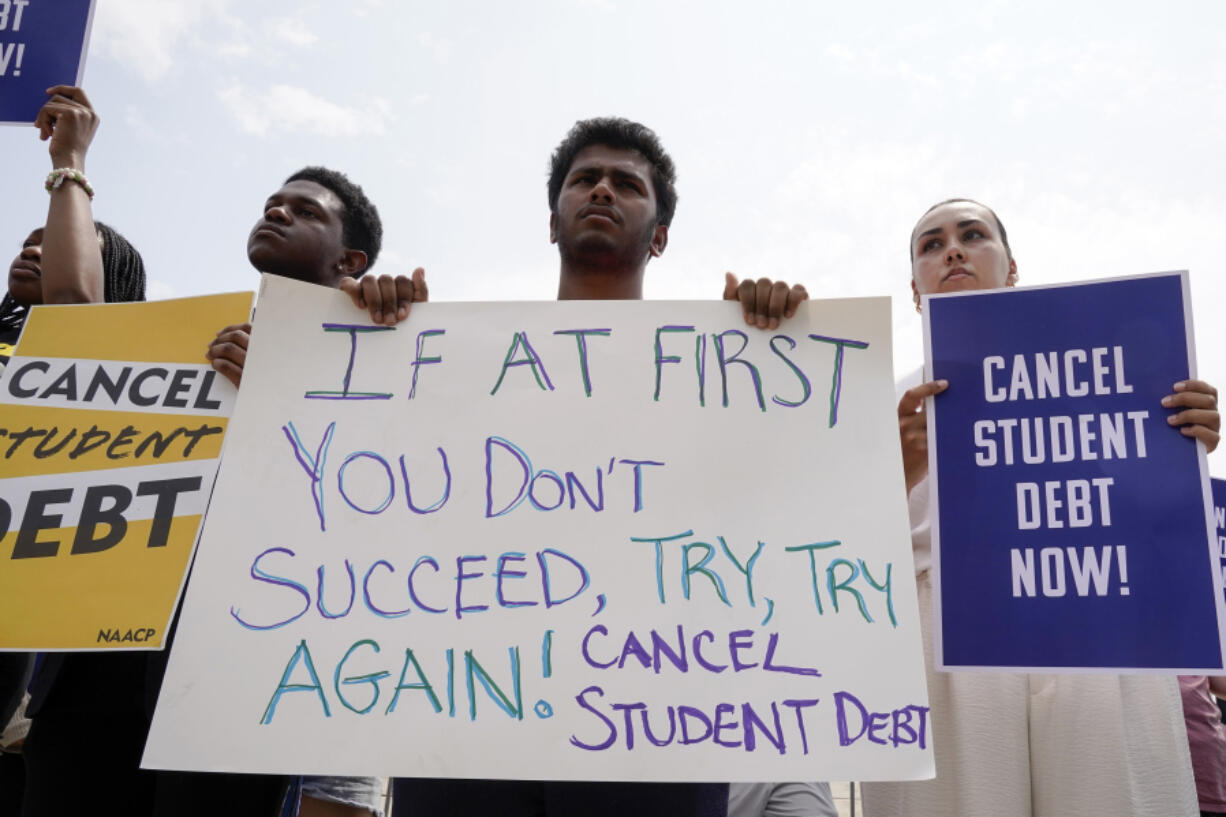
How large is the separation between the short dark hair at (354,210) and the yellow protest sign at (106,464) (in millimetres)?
806

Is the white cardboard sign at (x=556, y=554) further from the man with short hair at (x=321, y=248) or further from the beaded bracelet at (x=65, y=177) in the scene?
the beaded bracelet at (x=65, y=177)

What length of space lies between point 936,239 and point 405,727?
6.61ft

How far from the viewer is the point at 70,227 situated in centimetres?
210

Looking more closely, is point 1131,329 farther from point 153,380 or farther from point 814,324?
point 153,380

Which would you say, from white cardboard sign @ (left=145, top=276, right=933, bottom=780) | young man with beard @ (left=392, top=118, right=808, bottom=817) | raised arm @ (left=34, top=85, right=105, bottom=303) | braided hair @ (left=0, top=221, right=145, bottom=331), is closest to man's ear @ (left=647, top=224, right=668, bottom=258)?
young man with beard @ (left=392, top=118, right=808, bottom=817)

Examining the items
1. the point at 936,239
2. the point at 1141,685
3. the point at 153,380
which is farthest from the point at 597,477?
the point at 936,239

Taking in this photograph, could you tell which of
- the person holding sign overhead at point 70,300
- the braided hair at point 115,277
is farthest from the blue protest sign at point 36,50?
the braided hair at point 115,277

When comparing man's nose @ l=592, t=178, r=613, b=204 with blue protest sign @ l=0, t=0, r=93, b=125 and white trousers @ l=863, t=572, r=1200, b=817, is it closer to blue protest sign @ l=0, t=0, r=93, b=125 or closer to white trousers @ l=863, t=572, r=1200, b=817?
white trousers @ l=863, t=572, r=1200, b=817

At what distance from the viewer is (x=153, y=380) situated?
6.24 feet

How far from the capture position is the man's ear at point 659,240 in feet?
8.22

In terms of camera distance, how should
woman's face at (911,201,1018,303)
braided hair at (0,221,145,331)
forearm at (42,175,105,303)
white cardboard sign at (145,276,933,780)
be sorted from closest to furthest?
1. white cardboard sign at (145,276,933,780)
2. forearm at (42,175,105,303)
3. woman's face at (911,201,1018,303)
4. braided hair at (0,221,145,331)

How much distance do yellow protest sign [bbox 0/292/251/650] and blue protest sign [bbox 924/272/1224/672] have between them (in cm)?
152

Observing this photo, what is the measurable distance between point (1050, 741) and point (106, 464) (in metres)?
2.07

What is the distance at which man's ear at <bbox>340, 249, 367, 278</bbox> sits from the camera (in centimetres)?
256
